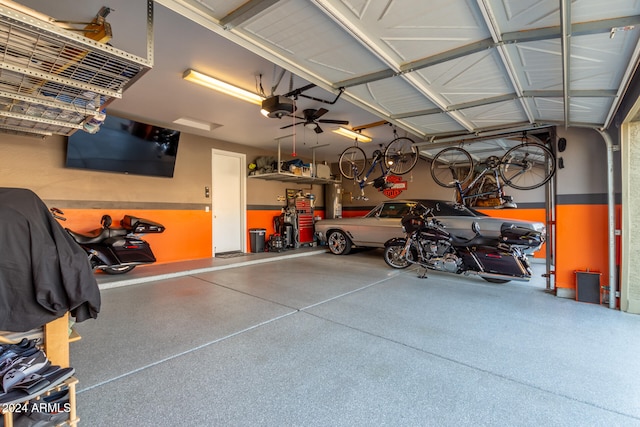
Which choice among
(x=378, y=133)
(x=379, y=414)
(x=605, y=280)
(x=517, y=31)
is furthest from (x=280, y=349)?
(x=378, y=133)

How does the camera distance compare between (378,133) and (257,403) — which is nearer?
(257,403)

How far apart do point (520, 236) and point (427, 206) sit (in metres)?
1.93

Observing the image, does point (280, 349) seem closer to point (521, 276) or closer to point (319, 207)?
point (521, 276)

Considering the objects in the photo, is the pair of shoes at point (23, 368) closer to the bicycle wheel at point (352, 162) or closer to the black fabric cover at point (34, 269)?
the black fabric cover at point (34, 269)

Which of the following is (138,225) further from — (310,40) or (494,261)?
(494,261)

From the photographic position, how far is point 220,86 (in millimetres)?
3861

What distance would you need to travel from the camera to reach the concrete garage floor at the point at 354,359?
1.69 m

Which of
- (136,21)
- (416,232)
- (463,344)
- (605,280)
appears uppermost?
(136,21)

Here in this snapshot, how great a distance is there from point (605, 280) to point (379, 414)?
13.6 ft

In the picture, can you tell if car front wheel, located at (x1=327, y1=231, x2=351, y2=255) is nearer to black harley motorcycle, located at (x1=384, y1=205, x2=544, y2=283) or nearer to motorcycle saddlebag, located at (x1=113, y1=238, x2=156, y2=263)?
black harley motorcycle, located at (x1=384, y1=205, x2=544, y2=283)

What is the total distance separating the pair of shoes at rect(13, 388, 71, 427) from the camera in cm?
131

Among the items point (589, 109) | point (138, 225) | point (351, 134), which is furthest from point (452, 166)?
point (138, 225)

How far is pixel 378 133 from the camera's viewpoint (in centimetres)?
641

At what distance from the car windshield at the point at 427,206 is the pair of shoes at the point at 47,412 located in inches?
220
